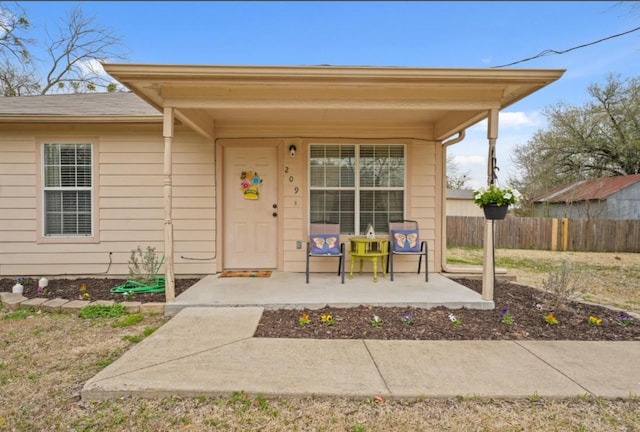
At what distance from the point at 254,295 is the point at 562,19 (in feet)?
17.4

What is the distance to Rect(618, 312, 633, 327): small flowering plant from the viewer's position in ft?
10.9

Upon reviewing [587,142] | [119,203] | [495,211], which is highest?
[587,142]

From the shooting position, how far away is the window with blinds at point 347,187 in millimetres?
5250

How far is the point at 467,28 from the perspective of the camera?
16.2 ft

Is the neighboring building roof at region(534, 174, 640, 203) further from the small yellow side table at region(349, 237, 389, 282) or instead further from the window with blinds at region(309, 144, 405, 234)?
the small yellow side table at region(349, 237, 389, 282)

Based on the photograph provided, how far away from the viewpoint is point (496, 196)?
11.6 feet

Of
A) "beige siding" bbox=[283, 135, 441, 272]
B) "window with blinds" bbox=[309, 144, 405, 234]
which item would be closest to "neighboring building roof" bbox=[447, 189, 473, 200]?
"beige siding" bbox=[283, 135, 441, 272]

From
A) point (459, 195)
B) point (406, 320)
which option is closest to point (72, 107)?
point (406, 320)

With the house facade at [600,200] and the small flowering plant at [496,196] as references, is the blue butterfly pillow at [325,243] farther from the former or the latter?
the house facade at [600,200]

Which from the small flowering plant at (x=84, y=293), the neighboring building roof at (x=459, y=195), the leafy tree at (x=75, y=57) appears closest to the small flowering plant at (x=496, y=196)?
the small flowering plant at (x=84, y=293)

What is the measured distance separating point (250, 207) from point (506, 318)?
363 cm

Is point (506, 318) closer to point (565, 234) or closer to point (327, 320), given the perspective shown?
point (327, 320)

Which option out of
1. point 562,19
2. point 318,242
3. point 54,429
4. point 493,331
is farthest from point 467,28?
point 54,429

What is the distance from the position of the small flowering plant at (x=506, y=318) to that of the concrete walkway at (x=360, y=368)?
420 millimetres
